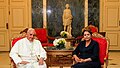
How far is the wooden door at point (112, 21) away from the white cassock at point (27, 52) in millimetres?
6609

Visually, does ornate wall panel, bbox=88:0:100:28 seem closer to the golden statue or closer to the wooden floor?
the golden statue

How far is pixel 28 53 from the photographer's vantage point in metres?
4.94

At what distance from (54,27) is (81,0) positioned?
61.1 inches

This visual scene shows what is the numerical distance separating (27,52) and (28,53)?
3 cm

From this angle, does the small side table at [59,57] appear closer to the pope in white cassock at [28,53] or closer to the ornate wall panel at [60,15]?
the pope in white cassock at [28,53]

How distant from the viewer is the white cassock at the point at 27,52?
486 centimetres

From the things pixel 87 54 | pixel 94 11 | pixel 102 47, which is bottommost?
pixel 87 54

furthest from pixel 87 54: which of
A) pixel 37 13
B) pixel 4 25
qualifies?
pixel 4 25

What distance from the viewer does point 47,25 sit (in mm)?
11305

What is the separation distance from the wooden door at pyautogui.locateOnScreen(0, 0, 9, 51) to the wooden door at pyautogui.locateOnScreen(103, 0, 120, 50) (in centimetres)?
398

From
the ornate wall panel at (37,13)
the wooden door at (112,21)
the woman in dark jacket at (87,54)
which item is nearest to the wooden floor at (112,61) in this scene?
the wooden door at (112,21)

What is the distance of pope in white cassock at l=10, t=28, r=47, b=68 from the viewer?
4.84m

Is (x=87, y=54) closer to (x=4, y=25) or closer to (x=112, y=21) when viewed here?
(x=112, y=21)

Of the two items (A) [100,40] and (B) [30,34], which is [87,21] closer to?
(A) [100,40]
